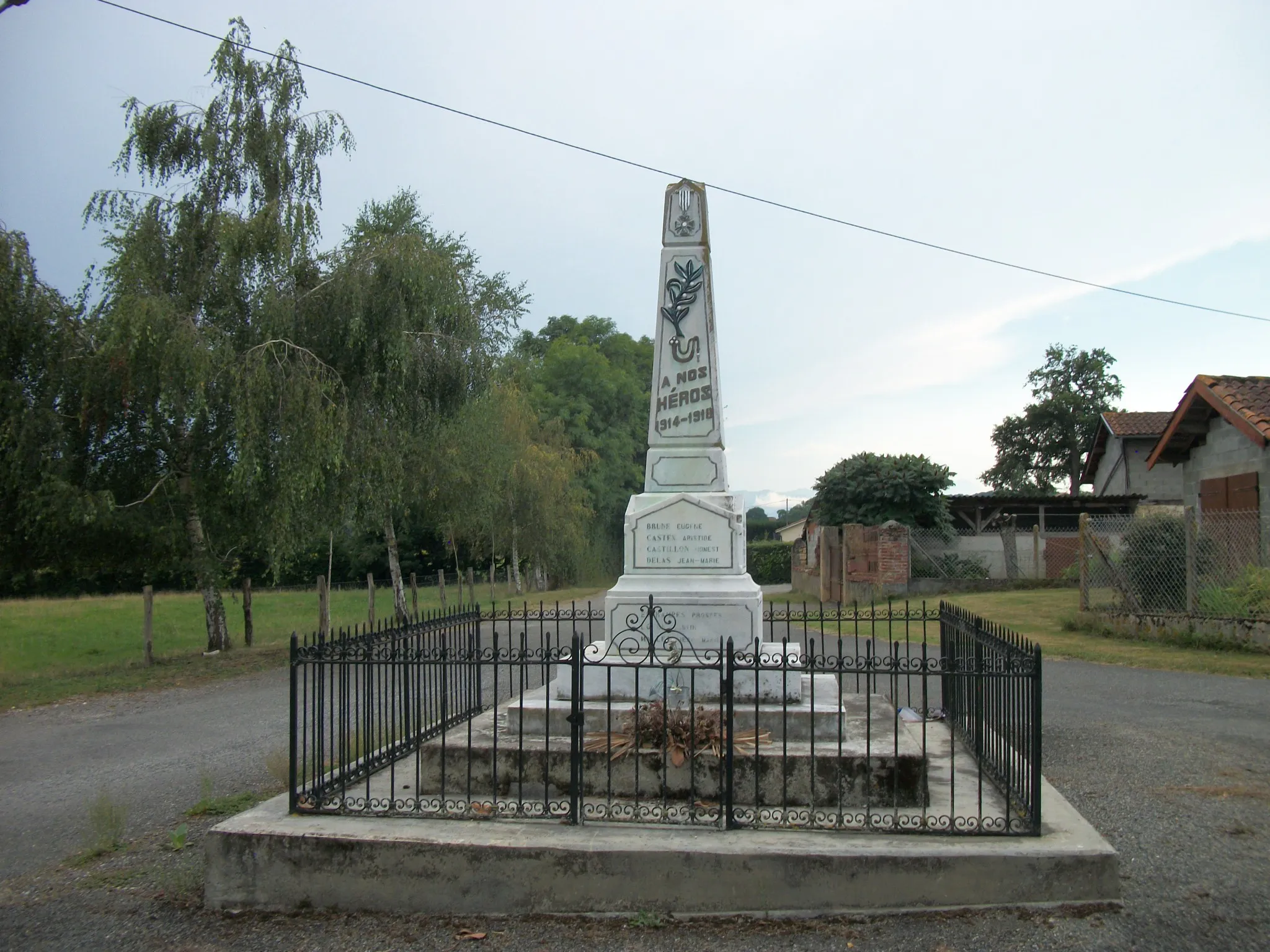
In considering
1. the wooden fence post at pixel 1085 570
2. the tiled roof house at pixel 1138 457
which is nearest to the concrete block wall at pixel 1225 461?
the wooden fence post at pixel 1085 570

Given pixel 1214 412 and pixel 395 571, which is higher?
pixel 1214 412

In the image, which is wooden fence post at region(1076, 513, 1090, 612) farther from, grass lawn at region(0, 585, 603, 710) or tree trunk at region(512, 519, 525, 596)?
tree trunk at region(512, 519, 525, 596)

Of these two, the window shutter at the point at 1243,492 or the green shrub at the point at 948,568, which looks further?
the green shrub at the point at 948,568

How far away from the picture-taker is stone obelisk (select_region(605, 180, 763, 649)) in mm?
6691

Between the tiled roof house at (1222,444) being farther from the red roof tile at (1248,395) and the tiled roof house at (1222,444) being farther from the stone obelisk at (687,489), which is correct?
the stone obelisk at (687,489)

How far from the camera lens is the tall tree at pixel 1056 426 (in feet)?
179

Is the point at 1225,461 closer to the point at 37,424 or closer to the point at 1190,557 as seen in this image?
the point at 1190,557

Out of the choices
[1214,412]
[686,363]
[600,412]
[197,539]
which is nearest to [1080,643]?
[1214,412]

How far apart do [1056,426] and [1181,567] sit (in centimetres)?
4293

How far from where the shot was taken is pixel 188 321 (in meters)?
14.3

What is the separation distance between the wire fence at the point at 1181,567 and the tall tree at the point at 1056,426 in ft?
129

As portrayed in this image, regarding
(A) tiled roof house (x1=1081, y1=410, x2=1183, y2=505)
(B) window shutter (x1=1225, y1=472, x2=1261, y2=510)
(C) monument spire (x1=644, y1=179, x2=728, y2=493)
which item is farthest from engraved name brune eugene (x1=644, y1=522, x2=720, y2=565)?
(A) tiled roof house (x1=1081, y1=410, x2=1183, y2=505)

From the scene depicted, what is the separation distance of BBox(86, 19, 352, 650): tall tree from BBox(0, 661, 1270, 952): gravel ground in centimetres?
878

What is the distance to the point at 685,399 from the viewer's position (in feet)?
23.6
